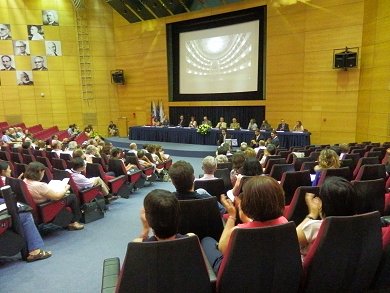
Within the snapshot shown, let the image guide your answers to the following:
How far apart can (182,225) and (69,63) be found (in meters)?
16.0

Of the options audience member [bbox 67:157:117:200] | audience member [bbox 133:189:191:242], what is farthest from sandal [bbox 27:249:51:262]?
audience member [bbox 133:189:191:242]

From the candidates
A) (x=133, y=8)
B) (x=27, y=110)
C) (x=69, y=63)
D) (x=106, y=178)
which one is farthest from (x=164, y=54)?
(x=106, y=178)

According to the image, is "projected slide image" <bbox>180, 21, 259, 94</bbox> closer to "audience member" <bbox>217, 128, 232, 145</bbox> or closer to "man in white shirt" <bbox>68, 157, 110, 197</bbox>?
"audience member" <bbox>217, 128, 232, 145</bbox>

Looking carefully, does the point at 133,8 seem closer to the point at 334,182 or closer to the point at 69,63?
the point at 69,63

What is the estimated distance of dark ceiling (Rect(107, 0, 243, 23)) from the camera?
13586mm

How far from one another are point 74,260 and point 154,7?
43.9ft

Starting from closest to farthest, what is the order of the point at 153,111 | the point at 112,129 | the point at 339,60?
the point at 339,60 < the point at 153,111 < the point at 112,129

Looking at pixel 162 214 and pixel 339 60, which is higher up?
pixel 339 60

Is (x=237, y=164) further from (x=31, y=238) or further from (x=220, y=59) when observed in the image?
(x=220, y=59)

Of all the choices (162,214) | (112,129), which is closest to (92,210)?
(162,214)

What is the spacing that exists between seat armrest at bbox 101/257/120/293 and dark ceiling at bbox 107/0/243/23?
1298 cm

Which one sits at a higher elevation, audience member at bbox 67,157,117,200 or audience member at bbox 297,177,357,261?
audience member at bbox 297,177,357,261

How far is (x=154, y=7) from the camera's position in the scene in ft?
47.2

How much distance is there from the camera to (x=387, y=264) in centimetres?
186
